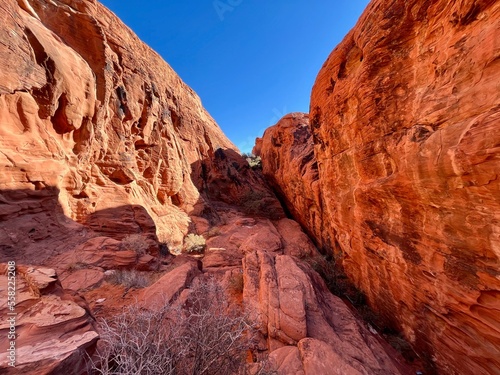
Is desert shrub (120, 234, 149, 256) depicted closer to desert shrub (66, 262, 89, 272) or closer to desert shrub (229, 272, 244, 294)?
desert shrub (66, 262, 89, 272)

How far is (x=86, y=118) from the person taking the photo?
8.61 meters

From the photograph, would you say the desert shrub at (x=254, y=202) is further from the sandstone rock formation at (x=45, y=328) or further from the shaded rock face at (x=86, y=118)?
the sandstone rock formation at (x=45, y=328)

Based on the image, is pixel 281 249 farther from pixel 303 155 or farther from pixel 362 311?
pixel 303 155

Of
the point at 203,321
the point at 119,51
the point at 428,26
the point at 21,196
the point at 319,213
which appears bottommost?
the point at 203,321

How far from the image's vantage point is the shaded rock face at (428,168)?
2951 mm

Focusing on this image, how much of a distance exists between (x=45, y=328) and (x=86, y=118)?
928 cm

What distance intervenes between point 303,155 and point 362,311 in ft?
29.0

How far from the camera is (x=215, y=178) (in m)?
18.7

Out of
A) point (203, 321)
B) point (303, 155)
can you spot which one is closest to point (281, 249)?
point (303, 155)

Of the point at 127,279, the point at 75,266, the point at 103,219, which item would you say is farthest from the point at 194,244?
the point at 75,266

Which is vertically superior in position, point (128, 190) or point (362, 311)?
point (128, 190)

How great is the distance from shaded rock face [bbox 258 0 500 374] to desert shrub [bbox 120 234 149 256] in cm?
791

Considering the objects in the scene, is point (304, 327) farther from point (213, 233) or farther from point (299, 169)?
point (299, 169)

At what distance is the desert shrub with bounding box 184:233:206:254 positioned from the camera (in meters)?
10.0
